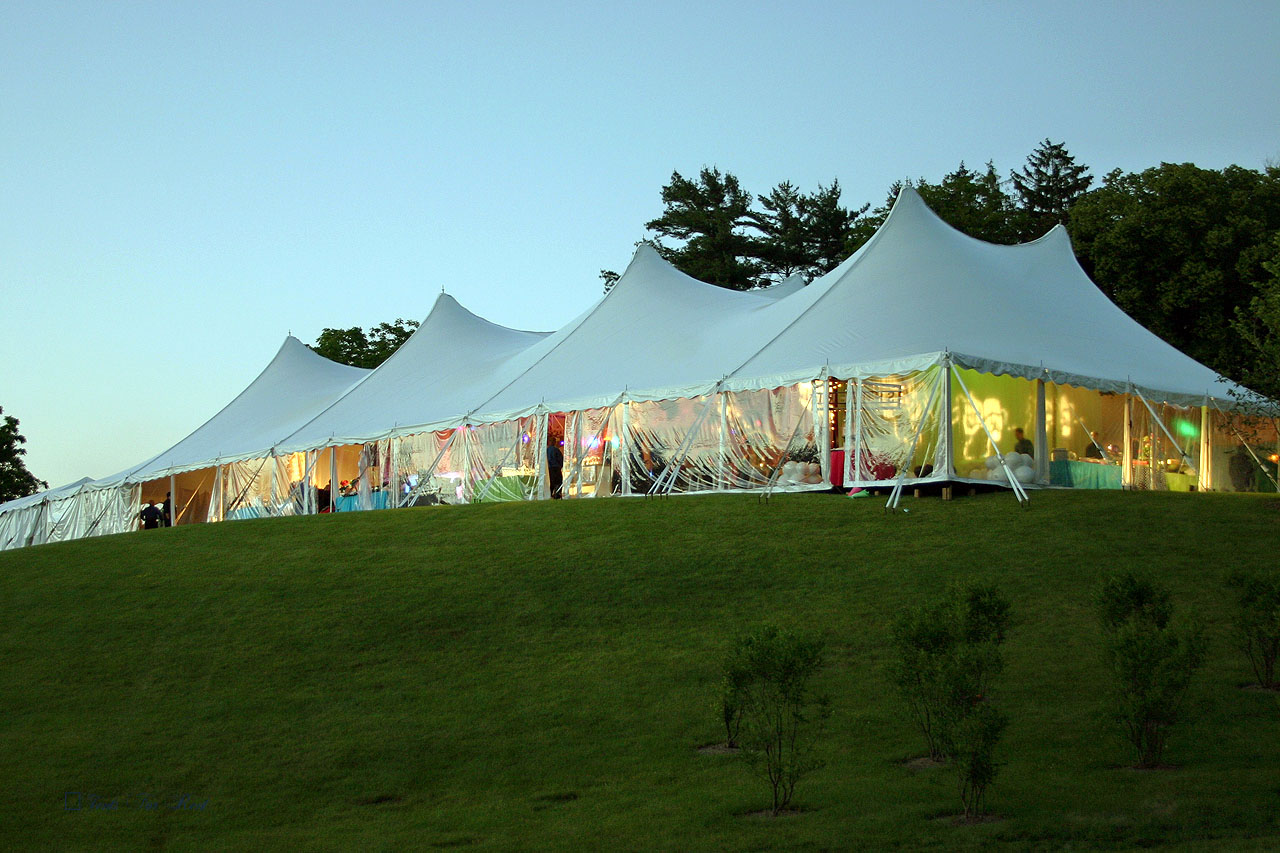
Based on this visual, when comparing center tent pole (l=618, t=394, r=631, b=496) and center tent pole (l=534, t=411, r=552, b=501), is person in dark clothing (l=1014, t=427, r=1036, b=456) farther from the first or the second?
center tent pole (l=534, t=411, r=552, b=501)

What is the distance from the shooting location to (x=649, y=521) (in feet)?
47.4

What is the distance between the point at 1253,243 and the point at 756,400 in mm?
15608

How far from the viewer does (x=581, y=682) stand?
9.26m

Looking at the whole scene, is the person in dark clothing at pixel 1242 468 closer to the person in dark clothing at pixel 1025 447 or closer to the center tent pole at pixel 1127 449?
the center tent pole at pixel 1127 449

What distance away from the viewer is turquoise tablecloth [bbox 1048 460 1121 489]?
1582 cm

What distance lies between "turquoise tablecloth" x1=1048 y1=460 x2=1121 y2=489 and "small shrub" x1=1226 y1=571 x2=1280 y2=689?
7.47 metres

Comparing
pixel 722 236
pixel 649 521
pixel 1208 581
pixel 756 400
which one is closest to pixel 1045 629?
pixel 1208 581

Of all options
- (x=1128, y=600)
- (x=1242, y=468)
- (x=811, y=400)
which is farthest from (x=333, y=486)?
(x=1128, y=600)

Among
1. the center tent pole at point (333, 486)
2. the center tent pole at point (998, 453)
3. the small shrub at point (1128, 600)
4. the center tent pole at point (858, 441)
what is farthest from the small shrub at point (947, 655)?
the center tent pole at point (333, 486)

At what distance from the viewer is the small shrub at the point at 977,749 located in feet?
19.4

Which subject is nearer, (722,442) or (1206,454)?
(722,442)

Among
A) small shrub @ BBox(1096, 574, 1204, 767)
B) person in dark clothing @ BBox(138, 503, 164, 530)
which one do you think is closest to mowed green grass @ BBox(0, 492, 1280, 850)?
small shrub @ BBox(1096, 574, 1204, 767)

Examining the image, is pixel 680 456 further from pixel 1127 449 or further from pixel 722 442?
pixel 1127 449

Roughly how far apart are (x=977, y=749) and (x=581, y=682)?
4.00 meters
